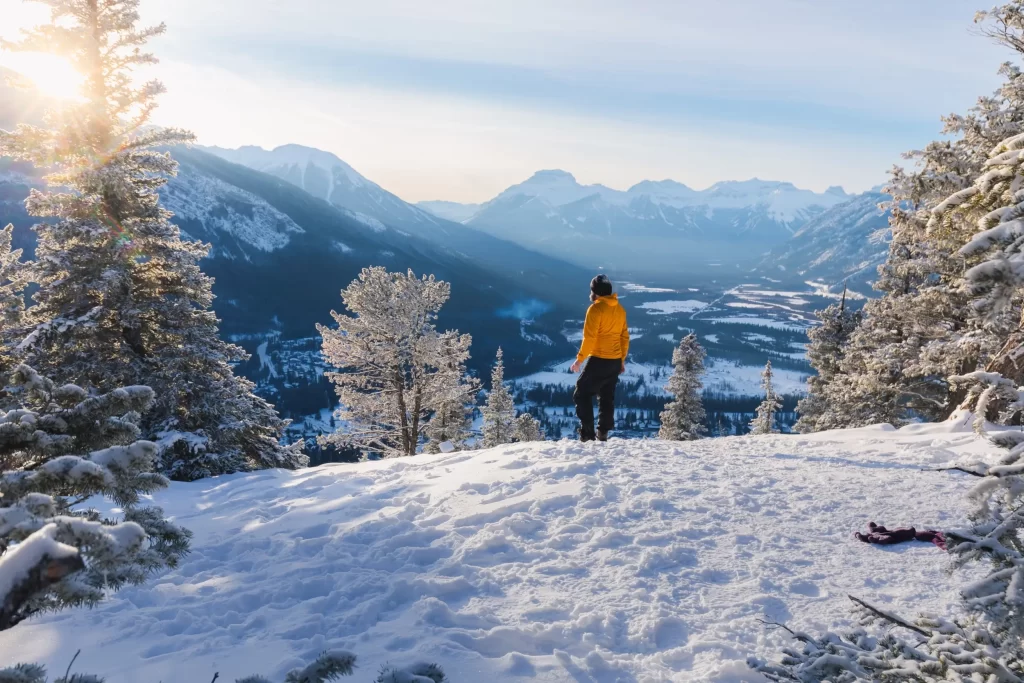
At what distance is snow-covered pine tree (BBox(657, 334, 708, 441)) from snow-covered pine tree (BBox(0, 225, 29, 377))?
1057 inches

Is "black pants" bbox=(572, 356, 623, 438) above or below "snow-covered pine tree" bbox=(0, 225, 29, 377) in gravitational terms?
below

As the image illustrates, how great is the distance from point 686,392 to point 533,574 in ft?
89.5

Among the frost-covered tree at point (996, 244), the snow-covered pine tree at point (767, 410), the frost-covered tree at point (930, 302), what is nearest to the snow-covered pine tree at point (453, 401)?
the frost-covered tree at point (930, 302)

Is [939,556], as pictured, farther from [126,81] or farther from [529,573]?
[126,81]

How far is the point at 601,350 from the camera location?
904 cm

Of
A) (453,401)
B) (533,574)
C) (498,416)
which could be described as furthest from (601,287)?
(498,416)

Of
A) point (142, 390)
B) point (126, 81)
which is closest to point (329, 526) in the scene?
point (142, 390)

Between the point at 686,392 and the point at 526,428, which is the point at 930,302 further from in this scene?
the point at 526,428

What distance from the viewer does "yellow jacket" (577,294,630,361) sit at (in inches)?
349

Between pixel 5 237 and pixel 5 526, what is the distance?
553 inches

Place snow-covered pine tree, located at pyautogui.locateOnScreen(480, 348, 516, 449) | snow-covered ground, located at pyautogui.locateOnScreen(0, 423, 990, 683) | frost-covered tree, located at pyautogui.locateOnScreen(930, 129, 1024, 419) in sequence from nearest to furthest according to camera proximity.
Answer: frost-covered tree, located at pyautogui.locateOnScreen(930, 129, 1024, 419), snow-covered ground, located at pyautogui.locateOnScreen(0, 423, 990, 683), snow-covered pine tree, located at pyautogui.locateOnScreen(480, 348, 516, 449)

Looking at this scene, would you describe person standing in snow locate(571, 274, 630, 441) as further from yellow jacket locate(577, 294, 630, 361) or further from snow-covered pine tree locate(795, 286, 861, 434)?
snow-covered pine tree locate(795, 286, 861, 434)

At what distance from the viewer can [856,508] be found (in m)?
6.03

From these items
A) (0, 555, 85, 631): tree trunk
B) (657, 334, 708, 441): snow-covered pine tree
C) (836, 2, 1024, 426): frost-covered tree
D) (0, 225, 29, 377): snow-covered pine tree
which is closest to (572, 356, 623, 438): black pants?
(836, 2, 1024, 426): frost-covered tree
